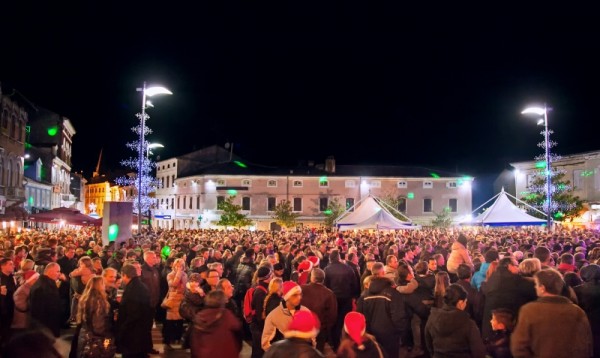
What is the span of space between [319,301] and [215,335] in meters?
2.32

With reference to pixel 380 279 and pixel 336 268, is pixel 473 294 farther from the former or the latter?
pixel 336 268

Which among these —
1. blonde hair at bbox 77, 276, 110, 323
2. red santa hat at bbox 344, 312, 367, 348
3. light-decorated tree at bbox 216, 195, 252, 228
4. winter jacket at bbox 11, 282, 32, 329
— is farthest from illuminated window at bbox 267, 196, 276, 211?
red santa hat at bbox 344, 312, 367, 348

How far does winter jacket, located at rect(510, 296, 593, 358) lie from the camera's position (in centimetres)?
520

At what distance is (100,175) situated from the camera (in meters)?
129

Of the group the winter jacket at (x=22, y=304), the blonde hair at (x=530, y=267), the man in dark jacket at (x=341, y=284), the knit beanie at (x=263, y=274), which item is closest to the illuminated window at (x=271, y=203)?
the man in dark jacket at (x=341, y=284)

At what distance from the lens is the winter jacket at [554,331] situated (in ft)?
17.1

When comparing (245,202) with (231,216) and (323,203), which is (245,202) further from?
(323,203)

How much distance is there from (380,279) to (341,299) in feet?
9.18

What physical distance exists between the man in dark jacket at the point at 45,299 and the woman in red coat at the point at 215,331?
11.0ft

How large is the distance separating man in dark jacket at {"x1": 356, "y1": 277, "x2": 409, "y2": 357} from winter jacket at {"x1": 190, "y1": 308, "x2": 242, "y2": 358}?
188cm

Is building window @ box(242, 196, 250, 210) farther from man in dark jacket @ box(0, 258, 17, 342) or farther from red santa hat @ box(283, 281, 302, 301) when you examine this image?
red santa hat @ box(283, 281, 302, 301)

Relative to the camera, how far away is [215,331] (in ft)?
19.9

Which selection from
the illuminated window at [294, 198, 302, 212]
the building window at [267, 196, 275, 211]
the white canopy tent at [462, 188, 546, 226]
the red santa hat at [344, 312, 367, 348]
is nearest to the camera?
the red santa hat at [344, 312, 367, 348]

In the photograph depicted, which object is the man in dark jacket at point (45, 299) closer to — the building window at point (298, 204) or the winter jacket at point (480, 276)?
the winter jacket at point (480, 276)
